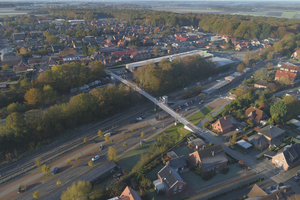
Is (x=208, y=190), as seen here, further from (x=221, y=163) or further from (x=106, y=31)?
(x=106, y=31)

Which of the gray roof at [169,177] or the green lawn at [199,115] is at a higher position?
the gray roof at [169,177]

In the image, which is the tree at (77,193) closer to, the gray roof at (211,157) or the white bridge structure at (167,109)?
the gray roof at (211,157)

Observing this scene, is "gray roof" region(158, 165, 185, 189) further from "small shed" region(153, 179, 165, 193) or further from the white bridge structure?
the white bridge structure

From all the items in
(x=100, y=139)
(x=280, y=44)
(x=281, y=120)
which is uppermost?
(x=280, y=44)

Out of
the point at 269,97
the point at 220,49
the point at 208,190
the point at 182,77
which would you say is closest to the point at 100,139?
the point at 208,190

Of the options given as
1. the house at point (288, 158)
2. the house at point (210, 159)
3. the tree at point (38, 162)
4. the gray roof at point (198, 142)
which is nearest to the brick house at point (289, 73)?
the house at point (288, 158)

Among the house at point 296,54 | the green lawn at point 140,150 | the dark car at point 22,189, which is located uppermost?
the house at point 296,54

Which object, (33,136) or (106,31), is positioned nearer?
(33,136)
